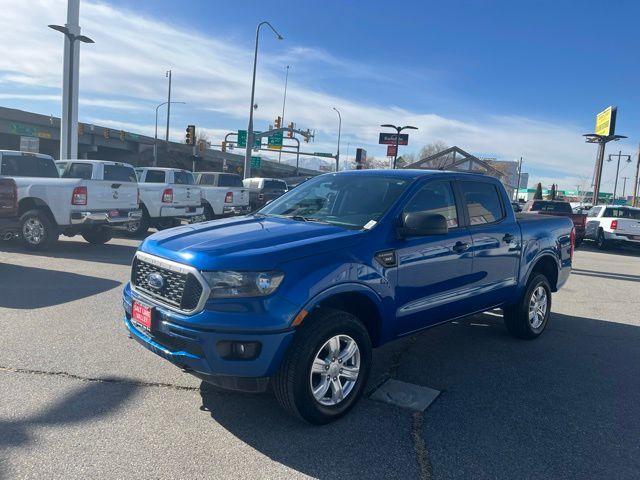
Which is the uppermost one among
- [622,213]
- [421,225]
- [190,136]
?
[190,136]

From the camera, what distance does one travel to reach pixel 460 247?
4621 mm

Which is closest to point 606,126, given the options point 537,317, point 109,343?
point 537,317

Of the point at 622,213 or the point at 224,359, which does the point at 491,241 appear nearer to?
the point at 224,359

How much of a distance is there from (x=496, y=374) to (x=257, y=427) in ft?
7.80

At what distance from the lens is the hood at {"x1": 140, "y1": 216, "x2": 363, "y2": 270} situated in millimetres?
3287

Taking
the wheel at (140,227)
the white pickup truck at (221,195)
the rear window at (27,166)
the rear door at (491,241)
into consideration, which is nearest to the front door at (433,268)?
the rear door at (491,241)

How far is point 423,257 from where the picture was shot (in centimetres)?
421

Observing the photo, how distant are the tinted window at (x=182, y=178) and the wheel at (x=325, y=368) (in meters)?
11.9

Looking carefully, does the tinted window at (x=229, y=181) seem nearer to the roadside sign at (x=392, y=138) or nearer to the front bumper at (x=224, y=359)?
the front bumper at (x=224, y=359)

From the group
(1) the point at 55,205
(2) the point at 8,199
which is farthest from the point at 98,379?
(1) the point at 55,205

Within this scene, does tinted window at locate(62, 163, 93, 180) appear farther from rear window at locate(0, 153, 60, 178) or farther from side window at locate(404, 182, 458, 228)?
side window at locate(404, 182, 458, 228)

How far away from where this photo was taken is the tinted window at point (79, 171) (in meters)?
11.8

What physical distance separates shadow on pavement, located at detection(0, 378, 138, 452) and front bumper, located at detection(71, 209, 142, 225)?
6905 millimetres

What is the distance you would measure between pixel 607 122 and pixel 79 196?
125ft
